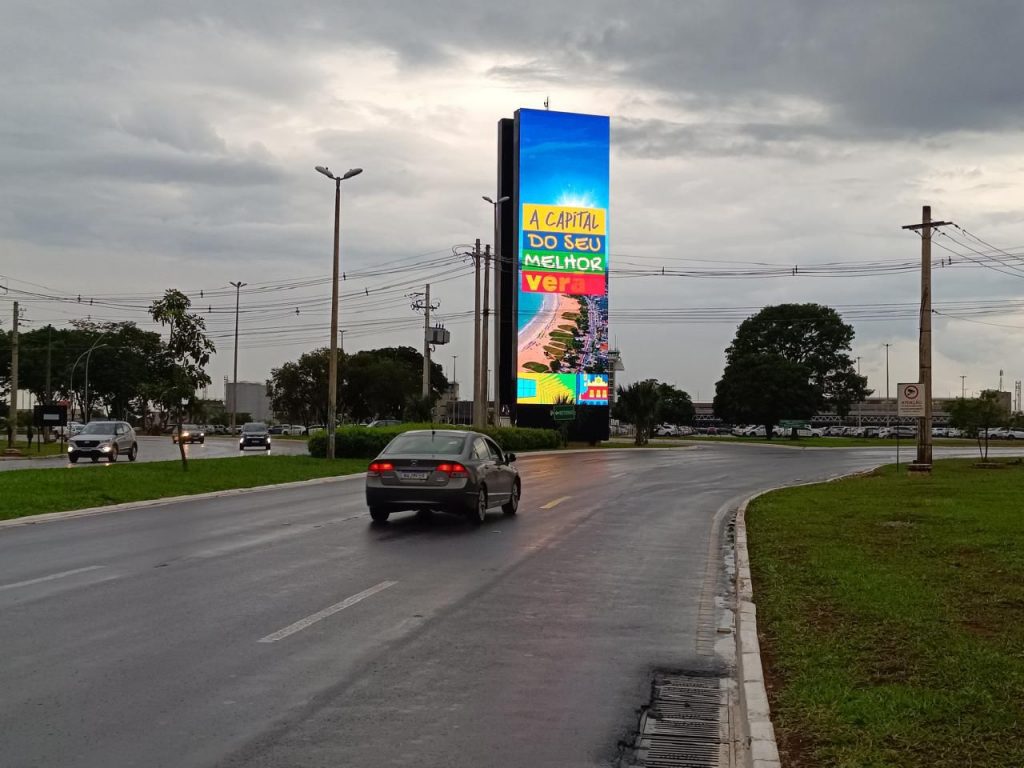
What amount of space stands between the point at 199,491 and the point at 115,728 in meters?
18.7

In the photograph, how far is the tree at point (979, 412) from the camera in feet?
144

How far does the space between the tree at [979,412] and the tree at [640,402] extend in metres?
27.7

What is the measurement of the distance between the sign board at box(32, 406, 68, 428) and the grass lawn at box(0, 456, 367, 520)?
76.8 feet

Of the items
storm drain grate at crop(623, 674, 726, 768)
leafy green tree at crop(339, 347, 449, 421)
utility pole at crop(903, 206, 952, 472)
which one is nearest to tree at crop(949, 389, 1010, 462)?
utility pole at crop(903, 206, 952, 472)

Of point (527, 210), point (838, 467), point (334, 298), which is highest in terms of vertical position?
point (527, 210)

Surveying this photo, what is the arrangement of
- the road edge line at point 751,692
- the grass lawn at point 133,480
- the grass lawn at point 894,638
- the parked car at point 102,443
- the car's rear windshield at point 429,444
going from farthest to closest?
the parked car at point 102,443 → the grass lawn at point 133,480 → the car's rear windshield at point 429,444 → the grass lawn at point 894,638 → the road edge line at point 751,692

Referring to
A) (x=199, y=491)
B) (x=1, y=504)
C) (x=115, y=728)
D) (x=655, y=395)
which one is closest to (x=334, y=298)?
(x=199, y=491)

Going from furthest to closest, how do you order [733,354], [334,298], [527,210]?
[733,354] → [527,210] → [334,298]

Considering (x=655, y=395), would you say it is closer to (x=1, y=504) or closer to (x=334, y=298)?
(x=334, y=298)

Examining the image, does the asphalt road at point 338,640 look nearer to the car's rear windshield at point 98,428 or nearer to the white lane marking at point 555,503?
the white lane marking at point 555,503

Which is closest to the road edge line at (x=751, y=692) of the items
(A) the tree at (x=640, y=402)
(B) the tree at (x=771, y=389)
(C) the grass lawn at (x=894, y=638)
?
(C) the grass lawn at (x=894, y=638)

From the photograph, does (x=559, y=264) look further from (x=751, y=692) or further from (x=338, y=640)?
(x=751, y=692)

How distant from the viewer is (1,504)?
18.8 m

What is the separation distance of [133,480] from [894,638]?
21.0m
